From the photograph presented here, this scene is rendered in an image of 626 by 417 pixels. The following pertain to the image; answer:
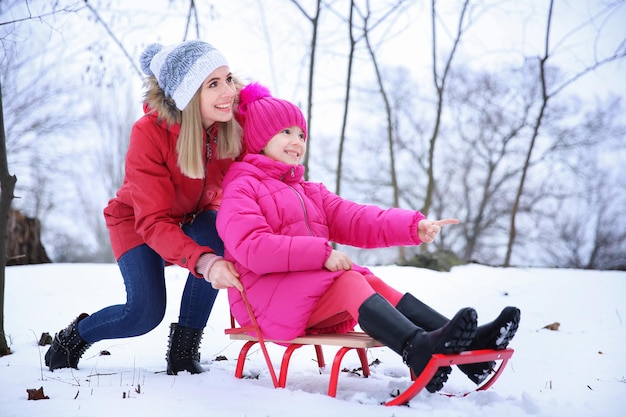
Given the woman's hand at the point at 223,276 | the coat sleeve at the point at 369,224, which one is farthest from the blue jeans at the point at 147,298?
the coat sleeve at the point at 369,224

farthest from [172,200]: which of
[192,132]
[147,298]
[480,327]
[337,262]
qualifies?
[480,327]

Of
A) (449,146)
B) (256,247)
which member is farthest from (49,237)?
(256,247)

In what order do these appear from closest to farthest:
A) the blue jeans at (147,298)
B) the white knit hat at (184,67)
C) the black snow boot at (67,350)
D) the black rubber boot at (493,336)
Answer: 1. the black rubber boot at (493,336)
2. the white knit hat at (184,67)
3. the blue jeans at (147,298)
4. the black snow boot at (67,350)

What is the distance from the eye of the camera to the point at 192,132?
2.63 metres

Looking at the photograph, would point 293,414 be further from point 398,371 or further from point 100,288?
point 100,288

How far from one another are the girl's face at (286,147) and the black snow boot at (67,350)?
1234 millimetres

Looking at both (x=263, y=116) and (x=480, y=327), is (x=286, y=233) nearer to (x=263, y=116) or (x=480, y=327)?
(x=263, y=116)

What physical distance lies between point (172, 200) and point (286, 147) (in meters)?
0.56

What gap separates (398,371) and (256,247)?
107cm

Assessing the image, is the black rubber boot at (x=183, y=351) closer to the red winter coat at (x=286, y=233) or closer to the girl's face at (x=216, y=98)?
the red winter coat at (x=286, y=233)

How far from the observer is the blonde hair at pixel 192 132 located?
2611 mm

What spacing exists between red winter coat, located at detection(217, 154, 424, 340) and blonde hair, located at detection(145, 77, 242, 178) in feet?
0.40

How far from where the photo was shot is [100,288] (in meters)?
5.12

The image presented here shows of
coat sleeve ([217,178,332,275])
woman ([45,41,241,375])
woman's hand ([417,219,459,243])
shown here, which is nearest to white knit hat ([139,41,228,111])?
→ woman ([45,41,241,375])
